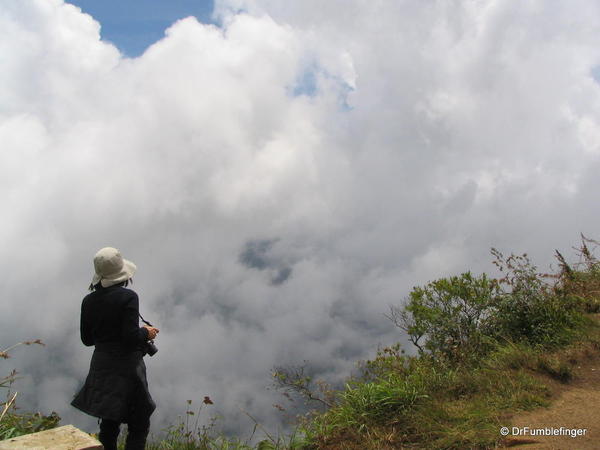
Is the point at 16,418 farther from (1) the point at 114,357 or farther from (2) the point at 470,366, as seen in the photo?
(2) the point at 470,366

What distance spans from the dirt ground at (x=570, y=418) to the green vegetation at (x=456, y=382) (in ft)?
0.37

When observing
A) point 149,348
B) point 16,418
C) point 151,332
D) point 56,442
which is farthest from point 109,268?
point 16,418

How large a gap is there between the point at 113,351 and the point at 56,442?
34.3 inches

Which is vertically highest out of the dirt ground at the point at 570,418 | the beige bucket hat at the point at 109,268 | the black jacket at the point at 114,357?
the beige bucket hat at the point at 109,268

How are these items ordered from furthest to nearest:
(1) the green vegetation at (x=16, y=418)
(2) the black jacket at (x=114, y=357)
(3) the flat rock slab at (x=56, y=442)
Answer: (1) the green vegetation at (x=16, y=418), (2) the black jacket at (x=114, y=357), (3) the flat rock slab at (x=56, y=442)

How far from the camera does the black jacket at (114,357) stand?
4352 millimetres

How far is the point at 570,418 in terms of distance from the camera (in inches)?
182

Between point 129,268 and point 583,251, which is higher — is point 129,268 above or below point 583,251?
below

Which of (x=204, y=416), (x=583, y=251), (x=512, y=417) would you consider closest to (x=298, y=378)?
(x=204, y=416)

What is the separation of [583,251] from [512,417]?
6.03 meters

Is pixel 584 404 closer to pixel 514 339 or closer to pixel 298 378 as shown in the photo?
pixel 514 339

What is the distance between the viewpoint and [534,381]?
5.37m

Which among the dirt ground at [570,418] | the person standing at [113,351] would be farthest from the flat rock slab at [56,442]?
the dirt ground at [570,418]

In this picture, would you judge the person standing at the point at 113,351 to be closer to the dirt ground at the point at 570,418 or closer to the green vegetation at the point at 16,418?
the green vegetation at the point at 16,418
